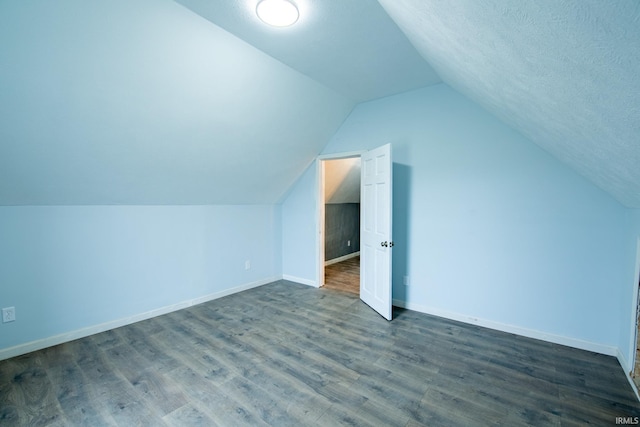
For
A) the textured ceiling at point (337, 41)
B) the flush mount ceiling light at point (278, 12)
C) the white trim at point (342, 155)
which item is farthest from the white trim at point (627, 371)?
the flush mount ceiling light at point (278, 12)

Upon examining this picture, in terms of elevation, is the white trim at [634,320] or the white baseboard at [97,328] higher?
the white trim at [634,320]

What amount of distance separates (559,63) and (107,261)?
3.69 metres

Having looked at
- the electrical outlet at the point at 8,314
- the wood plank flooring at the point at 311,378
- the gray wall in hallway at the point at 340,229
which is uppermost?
the gray wall in hallway at the point at 340,229

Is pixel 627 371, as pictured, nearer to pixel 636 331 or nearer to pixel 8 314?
pixel 636 331

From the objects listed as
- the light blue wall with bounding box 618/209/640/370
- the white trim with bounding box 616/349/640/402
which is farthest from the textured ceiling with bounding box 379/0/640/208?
the white trim with bounding box 616/349/640/402

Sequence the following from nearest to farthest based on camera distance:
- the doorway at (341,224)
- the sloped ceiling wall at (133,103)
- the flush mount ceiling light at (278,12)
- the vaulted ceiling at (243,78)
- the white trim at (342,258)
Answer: the vaulted ceiling at (243,78) → the sloped ceiling wall at (133,103) → the flush mount ceiling light at (278,12) → the doorway at (341,224) → the white trim at (342,258)

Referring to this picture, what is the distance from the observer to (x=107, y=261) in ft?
9.14

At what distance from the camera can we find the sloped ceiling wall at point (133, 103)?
5.43ft

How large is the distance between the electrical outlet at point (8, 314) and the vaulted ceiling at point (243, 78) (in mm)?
906

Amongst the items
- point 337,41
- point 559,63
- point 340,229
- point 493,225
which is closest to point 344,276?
point 340,229

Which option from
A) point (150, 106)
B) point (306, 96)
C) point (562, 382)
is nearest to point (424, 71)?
point (306, 96)

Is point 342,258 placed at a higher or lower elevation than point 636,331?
lower

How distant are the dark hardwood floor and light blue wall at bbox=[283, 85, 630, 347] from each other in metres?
0.97

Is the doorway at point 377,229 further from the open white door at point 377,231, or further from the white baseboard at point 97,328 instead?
the white baseboard at point 97,328
